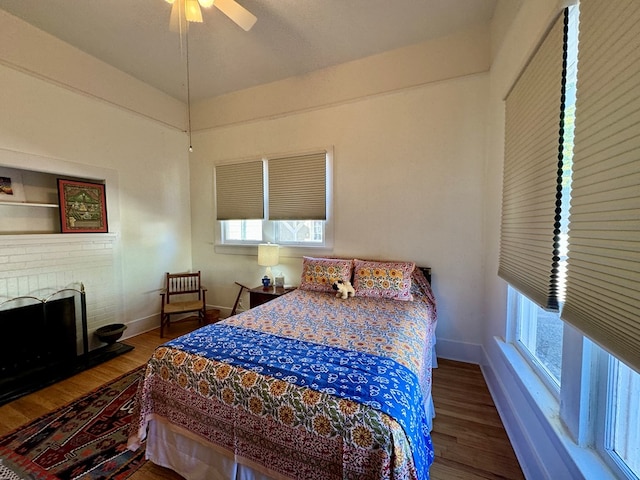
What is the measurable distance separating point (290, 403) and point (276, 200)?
276cm

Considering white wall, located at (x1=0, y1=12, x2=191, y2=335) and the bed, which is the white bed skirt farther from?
white wall, located at (x1=0, y1=12, x2=191, y2=335)

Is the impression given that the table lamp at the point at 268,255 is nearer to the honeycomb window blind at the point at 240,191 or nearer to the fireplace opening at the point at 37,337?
the honeycomb window blind at the point at 240,191

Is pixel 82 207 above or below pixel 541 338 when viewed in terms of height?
above

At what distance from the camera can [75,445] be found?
5.45ft

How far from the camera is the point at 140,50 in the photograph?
2.81 metres

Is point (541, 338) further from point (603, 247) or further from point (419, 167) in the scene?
point (419, 167)

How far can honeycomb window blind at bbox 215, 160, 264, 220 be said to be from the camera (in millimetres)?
3652

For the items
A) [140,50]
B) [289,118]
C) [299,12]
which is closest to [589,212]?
[299,12]

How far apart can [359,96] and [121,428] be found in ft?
12.0

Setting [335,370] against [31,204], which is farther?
[31,204]

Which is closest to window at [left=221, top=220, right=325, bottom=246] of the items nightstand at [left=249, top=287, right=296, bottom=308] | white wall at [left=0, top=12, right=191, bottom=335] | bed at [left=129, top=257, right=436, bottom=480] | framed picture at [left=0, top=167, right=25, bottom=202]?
nightstand at [left=249, top=287, right=296, bottom=308]

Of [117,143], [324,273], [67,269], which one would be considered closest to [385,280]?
[324,273]

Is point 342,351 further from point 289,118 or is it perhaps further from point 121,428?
point 289,118

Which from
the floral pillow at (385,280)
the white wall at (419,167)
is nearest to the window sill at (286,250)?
the white wall at (419,167)
